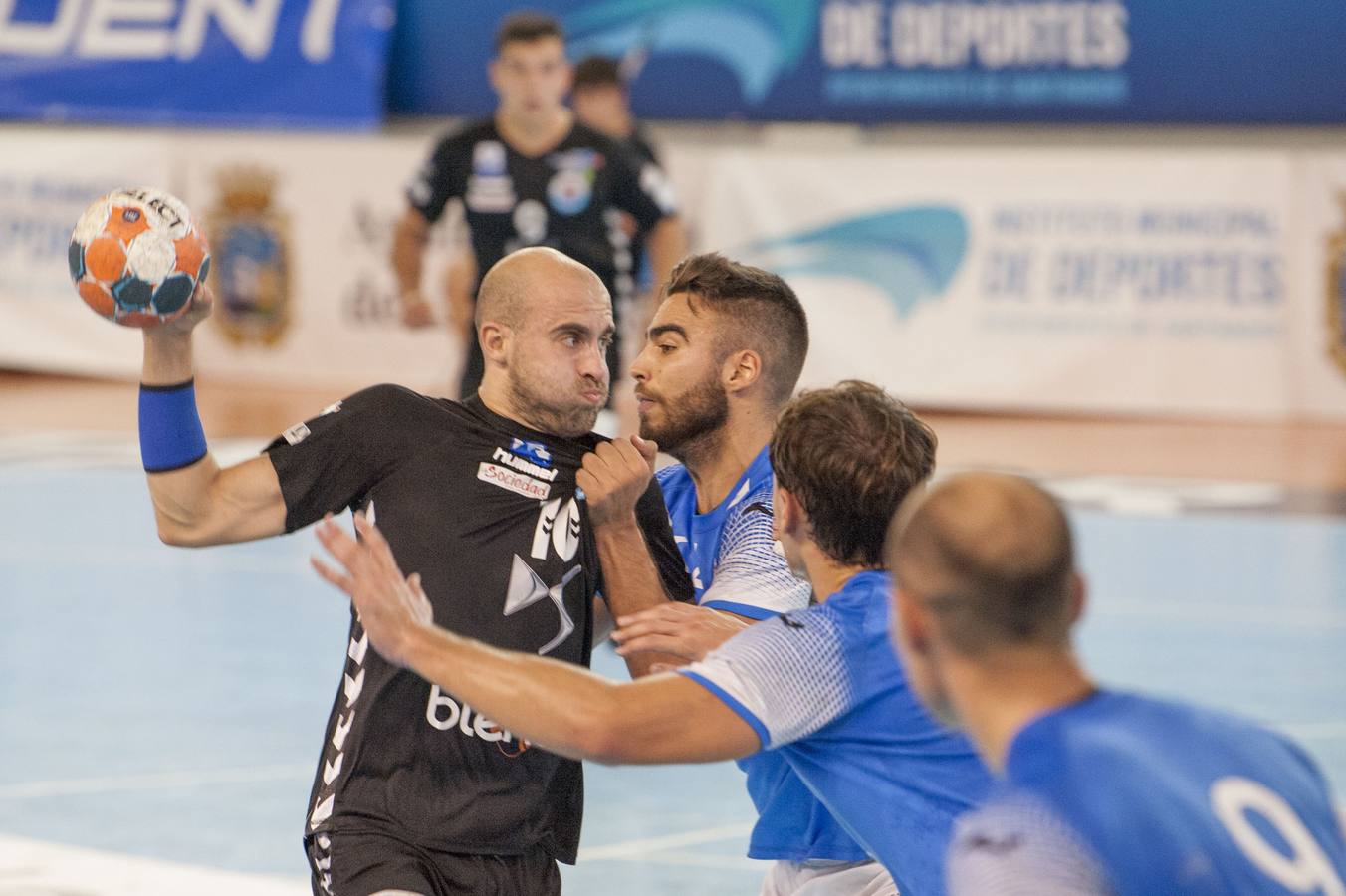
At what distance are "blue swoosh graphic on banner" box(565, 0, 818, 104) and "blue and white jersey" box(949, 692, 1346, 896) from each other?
16164 millimetres

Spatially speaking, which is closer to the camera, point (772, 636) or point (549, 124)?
point (772, 636)

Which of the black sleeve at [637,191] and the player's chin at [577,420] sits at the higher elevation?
the black sleeve at [637,191]

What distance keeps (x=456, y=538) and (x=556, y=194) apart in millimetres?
5219

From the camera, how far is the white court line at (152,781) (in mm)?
7457

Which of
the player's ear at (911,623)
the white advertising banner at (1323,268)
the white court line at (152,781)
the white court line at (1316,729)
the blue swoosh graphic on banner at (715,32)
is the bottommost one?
the white court line at (1316,729)

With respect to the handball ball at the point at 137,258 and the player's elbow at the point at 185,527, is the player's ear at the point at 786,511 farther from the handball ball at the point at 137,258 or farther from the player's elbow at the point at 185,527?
the handball ball at the point at 137,258

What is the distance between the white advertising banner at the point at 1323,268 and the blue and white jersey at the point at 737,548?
39.1ft

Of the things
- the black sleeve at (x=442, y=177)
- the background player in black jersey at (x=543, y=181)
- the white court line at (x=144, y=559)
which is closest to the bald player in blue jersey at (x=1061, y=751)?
the background player in black jersey at (x=543, y=181)

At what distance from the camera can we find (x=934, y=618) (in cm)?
267

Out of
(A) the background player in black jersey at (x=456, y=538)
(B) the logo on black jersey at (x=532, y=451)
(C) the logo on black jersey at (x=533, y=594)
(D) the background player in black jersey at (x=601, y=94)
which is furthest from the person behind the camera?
(D) the background player in black jersey at (x=601, y=94)

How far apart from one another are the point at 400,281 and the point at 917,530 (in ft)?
25.1

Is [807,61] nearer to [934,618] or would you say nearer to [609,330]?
[609,330]

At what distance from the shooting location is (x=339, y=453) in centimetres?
448

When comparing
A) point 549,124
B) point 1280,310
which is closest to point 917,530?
point 549,124
